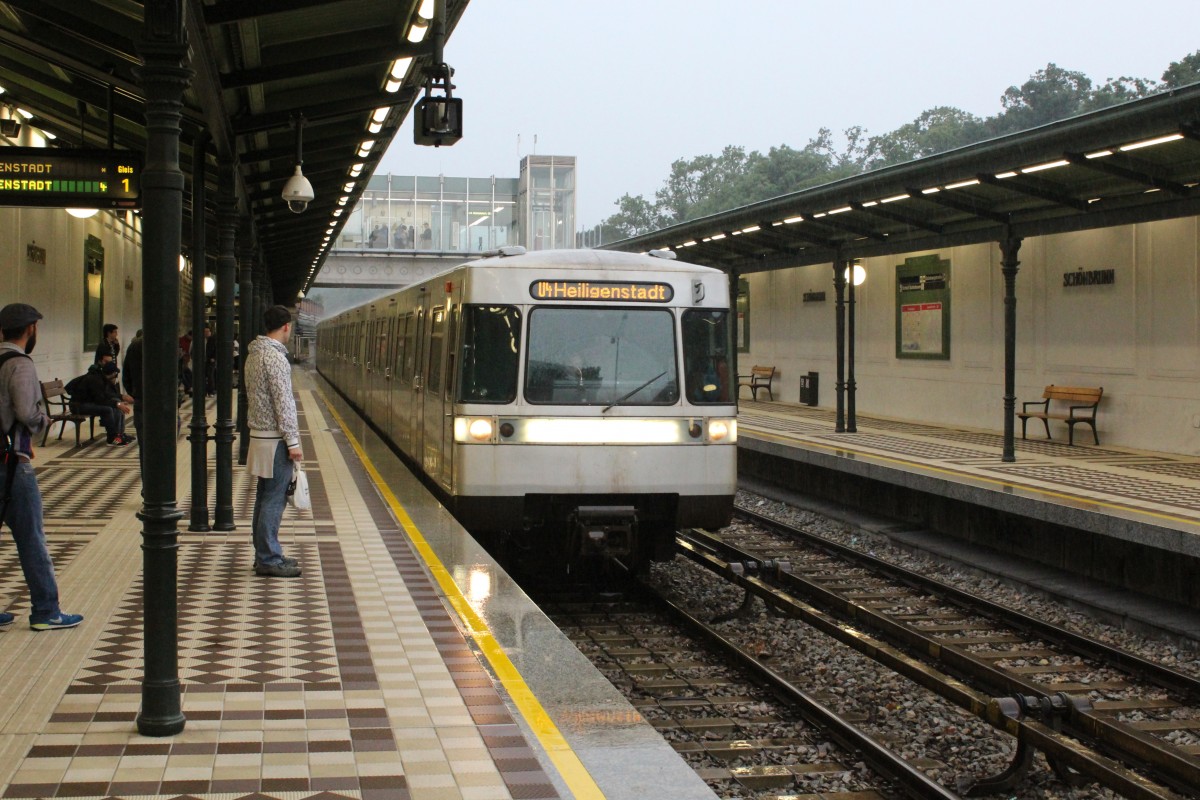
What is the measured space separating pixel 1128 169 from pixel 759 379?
1560 centimetres

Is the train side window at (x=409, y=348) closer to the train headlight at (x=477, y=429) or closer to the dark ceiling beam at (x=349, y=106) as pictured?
the dark ceiling beam at (x=349, y=106)

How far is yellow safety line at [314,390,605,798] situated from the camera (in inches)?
183

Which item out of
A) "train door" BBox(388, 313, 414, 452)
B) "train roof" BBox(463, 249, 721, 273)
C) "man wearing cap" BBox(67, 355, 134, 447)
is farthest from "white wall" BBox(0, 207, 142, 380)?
"train roof" BBox(463, 249, 721, 273)

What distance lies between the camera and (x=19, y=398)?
6371mm

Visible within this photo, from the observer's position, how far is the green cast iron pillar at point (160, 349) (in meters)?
4.82

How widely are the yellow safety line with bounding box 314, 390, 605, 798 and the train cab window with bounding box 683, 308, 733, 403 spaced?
7.82 feet

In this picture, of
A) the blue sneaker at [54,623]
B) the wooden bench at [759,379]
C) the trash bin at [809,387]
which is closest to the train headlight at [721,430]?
the blue sneaker at [54,623]

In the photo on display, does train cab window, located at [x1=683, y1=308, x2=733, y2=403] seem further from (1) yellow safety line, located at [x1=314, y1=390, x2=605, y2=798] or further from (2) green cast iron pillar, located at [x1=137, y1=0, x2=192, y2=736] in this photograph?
(2) green cast iron pillar, located at [x1=137, y1=0, x2=192, y2=736]

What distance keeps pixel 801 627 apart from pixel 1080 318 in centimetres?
898

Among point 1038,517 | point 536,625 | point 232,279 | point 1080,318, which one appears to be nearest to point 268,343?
point 536,625

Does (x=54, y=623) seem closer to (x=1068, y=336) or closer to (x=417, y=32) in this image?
(x=417, y=32)

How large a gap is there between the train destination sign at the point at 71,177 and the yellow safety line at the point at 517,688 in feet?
10.4

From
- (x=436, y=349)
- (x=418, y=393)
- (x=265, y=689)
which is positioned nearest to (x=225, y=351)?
(x=436, y=349)

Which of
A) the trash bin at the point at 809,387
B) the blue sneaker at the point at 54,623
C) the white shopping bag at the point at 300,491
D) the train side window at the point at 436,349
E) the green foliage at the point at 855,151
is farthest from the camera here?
the green foliage at the point at 855,151
